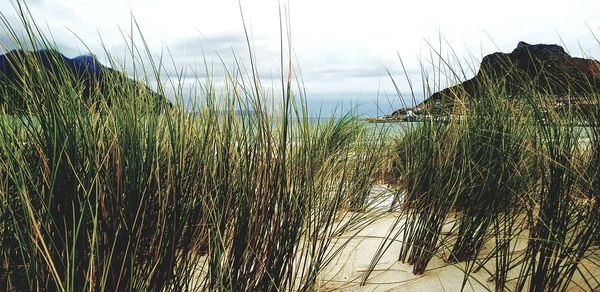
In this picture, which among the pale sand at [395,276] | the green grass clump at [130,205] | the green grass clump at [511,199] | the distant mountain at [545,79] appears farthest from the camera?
the distant mountain at [545,79]

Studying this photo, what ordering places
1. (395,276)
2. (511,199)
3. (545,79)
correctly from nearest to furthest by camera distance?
(395,276) → (511,199) → (545,79)

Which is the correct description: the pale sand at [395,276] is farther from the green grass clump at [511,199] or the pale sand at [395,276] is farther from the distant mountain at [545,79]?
the distant mountain at [545,79]

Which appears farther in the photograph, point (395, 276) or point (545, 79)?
point (545, 79)

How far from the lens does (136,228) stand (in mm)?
1033

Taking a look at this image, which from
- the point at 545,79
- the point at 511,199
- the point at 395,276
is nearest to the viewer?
the point at 395,276

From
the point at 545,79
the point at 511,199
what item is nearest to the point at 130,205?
the point at 511,199

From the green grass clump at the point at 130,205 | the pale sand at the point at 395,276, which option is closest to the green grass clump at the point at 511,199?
the pale sand at the point at 395,276

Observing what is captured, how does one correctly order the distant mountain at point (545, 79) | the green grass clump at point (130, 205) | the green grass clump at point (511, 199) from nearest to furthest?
the green grass clump at point (130, 205)
the green grass clump at point (511, 199)
the distant mountain at point (545, 79)

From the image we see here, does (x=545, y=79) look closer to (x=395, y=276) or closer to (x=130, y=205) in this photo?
(x=395, y=276)

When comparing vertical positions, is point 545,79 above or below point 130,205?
above

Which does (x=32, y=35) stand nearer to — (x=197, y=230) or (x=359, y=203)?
(x=197, y=230)

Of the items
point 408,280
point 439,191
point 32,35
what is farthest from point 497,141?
point 32,35

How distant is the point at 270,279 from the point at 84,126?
592mm

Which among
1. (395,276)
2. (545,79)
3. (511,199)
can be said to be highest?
(545,79)
